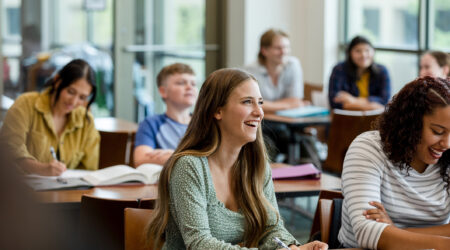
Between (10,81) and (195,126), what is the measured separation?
5.02 meters

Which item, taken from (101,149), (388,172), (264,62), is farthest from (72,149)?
(264,62)

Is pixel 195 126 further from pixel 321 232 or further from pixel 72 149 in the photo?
pixel 72 149

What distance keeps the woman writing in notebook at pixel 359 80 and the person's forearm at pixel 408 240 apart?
3811 mm

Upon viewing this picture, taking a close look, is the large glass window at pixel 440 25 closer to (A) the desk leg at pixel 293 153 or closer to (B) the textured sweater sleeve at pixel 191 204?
(A) the desk leg at pixel 293 153

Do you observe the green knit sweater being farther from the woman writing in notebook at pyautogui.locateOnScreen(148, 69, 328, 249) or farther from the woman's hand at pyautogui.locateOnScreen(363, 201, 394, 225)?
the woman's hand at pyautogui.locateOnScreen(363, 201, 394, 225)

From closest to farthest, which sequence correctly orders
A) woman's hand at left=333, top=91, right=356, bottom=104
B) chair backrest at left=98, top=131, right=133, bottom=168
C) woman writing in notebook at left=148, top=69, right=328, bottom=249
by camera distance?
woman writing in notebook at left=148, top=69, right=328, bottom=249 < chair backrest at left=98, top=131, right=133, bottom=168 < woman's hand at left=333, top=91, right=356, bottom=104

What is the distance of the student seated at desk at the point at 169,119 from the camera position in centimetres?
354

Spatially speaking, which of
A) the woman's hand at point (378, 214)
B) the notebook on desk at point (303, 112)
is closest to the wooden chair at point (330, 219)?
the woman's hand at point (378, 214)

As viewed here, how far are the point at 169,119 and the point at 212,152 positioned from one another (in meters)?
1.61

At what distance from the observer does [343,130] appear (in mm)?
4844

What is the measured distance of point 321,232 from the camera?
250 cm

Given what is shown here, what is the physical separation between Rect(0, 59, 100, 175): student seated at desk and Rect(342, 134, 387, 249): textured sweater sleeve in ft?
5.73

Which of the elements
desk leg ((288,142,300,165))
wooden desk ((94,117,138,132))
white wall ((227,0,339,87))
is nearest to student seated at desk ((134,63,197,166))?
wooden desk ((94,117,138,132))

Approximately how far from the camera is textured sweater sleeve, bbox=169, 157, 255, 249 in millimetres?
1903
